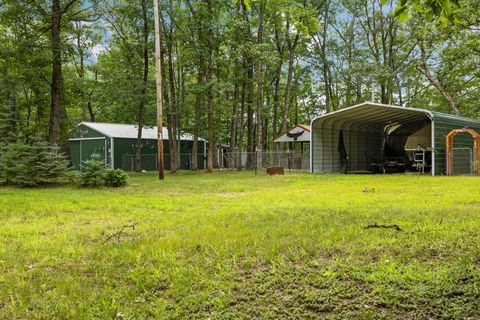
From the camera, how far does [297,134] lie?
24328 mm

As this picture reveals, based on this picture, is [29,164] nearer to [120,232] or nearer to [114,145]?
[120,232]

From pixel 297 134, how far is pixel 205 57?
8.27m

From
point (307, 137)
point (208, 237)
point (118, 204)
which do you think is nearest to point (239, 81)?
point (307, 137)

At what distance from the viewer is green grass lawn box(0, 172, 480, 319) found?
261cm

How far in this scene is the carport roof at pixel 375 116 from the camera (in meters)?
16.4

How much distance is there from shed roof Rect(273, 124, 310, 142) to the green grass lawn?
59.5 feet

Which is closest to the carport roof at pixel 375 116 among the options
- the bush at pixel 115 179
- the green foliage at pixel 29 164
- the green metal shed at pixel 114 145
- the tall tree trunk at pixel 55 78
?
the green metal shed at pixel 114 145

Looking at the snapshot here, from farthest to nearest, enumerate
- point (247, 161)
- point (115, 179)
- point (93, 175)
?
point (247, 161), point (115, 179), point (93, 175)

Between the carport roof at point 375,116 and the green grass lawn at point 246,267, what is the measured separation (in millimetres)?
11441

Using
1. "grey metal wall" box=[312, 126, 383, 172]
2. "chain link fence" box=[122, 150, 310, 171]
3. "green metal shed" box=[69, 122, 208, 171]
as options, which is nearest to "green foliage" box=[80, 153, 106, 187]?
"chain link fence" box=[122, 150, 310, 171]

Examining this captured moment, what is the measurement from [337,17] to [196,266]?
31195 mm

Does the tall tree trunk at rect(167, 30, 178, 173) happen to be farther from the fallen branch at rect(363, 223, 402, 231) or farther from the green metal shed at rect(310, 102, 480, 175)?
the fallen branch at rect(363, 223, 402, 231)

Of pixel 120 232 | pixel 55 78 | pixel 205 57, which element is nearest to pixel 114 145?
pixel 205 57

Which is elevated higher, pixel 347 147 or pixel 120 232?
pixel 347 147
